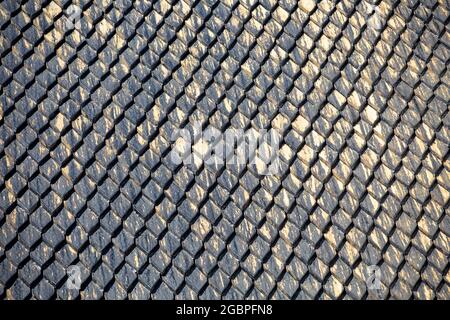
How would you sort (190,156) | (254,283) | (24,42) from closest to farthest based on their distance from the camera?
(254,283) < (190,156) < (24,42)

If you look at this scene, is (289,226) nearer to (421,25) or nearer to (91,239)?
(91,239)

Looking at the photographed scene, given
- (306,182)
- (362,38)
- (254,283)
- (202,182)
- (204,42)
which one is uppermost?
(362,38)

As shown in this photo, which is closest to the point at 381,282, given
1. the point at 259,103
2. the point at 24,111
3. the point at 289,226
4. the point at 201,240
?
the point at 289,226

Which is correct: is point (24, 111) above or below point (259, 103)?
below

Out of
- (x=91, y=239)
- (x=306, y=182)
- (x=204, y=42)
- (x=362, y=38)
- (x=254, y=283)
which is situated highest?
(x=362, y=38)

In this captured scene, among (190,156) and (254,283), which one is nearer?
(254,283)

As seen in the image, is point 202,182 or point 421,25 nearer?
point 202,182

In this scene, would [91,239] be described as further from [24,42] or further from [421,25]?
[421,25]

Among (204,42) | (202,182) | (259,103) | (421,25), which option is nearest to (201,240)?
(202,182)

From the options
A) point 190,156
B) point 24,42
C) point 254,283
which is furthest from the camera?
point 24,42
